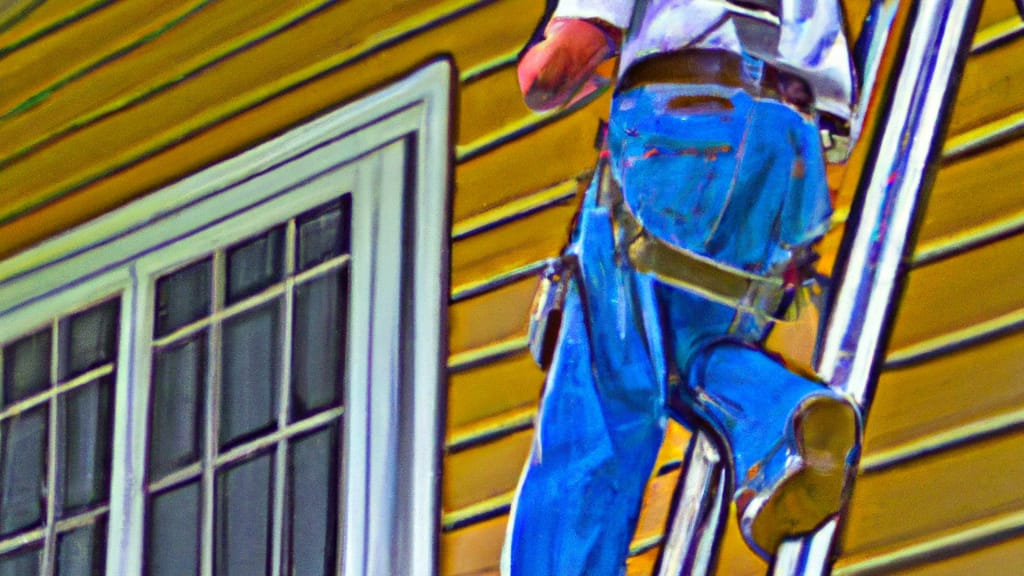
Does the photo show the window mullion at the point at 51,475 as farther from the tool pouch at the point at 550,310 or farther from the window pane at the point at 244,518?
the tool pouch at the point at 550,310

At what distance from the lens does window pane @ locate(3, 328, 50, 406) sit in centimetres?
246

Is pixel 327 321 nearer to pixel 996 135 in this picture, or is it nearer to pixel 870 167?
pixel 870 167

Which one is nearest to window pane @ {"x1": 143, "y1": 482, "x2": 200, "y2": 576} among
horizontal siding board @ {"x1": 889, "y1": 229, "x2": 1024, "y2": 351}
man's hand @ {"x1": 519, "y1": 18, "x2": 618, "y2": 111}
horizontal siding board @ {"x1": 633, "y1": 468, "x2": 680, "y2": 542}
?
horizontal siding board @ {"x1": 633, "y1": 468, "x2": 680, "y2": 542}

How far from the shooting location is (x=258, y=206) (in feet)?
7.45

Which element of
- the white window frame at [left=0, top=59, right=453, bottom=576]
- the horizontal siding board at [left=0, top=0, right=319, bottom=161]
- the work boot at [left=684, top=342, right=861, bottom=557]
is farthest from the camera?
the horizontal siding board at [left=0, top=0, right=319, bottom=161]

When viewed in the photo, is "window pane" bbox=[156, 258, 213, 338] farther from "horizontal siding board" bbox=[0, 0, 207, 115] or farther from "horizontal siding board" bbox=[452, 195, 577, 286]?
"horizontal siding board" bbox=[452, 195, 577, 286]

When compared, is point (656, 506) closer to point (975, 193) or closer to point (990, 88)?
point (975, 193)

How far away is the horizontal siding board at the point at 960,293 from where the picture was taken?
164 cm

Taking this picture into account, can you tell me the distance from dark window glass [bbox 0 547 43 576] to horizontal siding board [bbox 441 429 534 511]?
0.85 metres

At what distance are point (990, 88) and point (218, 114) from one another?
1254 millimetres

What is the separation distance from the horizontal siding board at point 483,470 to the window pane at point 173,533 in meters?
0.49

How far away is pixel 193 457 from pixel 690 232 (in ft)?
3.25

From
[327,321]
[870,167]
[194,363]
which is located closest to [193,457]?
[194,363]

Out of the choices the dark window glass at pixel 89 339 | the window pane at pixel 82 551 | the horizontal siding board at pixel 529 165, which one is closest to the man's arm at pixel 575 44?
the horizontal siding board at pixel 529 165
